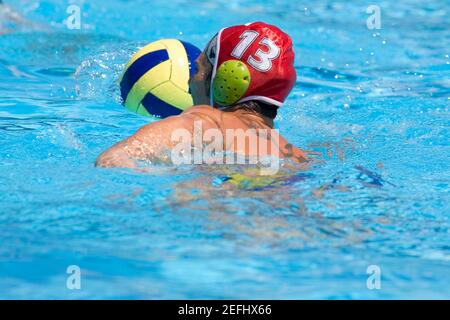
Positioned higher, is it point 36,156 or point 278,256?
point 36,156

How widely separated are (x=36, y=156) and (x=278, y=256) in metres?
1.96

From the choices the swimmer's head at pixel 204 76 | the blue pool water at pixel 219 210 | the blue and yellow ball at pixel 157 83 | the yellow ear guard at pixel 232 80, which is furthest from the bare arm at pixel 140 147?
the blue and yellow ball at pixel 157 83

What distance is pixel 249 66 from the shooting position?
3.95 meters

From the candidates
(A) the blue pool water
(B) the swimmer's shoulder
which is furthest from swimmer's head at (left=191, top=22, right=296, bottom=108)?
(A) the blue pool water

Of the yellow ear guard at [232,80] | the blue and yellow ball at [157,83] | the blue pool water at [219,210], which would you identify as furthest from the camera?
the blue and yellow ball at [157,83]

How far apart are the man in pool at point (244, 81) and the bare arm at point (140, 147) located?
0.20 meters

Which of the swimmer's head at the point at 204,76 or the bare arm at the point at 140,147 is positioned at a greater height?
the swimmer's head at the point at 204,76

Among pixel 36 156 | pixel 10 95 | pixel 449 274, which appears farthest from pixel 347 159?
pixel 10 95

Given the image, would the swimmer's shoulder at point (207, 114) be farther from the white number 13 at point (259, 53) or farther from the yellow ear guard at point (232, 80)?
the white number 13 at point (259, 53)

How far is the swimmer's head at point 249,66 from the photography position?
3938 mm

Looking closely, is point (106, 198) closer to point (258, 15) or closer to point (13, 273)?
point (13, 273)

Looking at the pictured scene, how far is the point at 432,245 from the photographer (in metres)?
3.51

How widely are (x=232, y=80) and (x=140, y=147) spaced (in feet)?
2.07

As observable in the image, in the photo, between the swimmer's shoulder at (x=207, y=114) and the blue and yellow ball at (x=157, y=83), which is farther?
the blue and yellow ball at (x=157, y=83)
